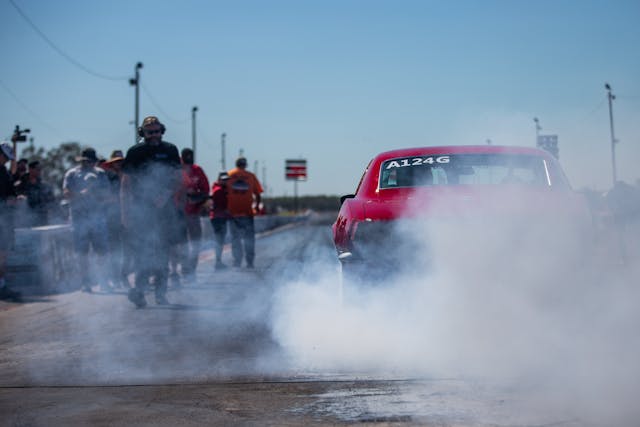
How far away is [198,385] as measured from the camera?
464cm

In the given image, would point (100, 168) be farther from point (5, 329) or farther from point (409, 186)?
point (409, 186)

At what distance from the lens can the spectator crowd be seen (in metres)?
8.38

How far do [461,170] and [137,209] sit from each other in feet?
12.2

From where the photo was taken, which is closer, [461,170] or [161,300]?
[461,170]

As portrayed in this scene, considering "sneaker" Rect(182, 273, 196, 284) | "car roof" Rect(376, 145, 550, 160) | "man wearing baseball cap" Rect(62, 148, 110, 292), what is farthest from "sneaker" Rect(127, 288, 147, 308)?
"car roof" Rect(376, 145, 550, 160)

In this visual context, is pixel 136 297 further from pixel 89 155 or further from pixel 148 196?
pixel 89 155

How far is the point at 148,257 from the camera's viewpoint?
8.51m

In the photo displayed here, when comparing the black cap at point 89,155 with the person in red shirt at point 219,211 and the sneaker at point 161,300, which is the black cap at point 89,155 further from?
the person in red shirt at point 219,211

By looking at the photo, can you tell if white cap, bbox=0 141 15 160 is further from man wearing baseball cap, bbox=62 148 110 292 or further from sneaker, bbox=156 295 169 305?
sneaker, bbox=156 295 169 305

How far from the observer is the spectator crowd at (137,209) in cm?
838

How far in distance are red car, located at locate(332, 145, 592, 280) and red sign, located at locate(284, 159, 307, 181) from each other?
72.9 metres

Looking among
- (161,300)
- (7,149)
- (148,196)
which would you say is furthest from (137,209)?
(7,149)

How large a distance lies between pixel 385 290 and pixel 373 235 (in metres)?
0.37

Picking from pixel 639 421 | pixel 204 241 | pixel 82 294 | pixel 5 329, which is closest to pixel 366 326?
pixel 639 421
